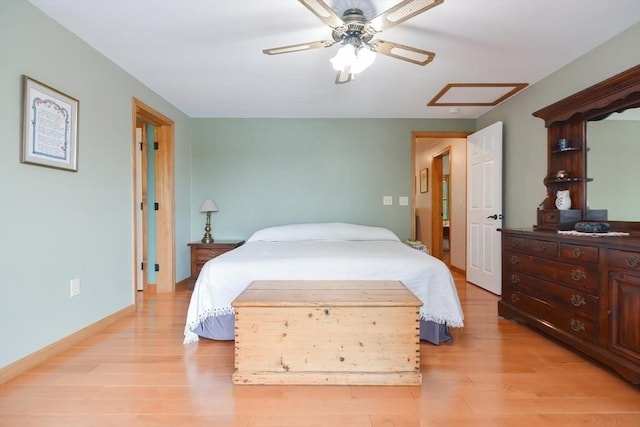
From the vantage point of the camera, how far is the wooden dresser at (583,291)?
1698 mm

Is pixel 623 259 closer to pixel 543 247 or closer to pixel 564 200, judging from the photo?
pixel 543 247

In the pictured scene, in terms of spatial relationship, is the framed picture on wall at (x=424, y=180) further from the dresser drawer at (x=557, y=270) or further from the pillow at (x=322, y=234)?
the dresser drawer at (x=557, y=270)

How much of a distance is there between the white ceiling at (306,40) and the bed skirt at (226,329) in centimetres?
199

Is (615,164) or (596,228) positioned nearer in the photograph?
(596,228)

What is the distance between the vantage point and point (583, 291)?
198 cm

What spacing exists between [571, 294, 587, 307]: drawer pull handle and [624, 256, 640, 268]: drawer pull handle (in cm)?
38

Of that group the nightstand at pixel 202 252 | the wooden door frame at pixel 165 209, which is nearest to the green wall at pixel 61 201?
the wooden door frame at pixel 165 209

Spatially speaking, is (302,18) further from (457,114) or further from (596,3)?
(457,114)

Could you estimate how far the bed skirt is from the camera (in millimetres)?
2258

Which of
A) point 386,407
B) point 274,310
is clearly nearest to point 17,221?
point 274,310

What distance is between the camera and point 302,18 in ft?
6.75

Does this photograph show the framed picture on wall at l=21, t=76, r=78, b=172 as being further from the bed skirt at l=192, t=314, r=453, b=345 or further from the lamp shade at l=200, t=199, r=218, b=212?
the lamp shade at l=200, t=199, r=218, b=212

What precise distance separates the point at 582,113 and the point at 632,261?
4.35ft

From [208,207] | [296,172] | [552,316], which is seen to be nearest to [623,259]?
[552,316]
